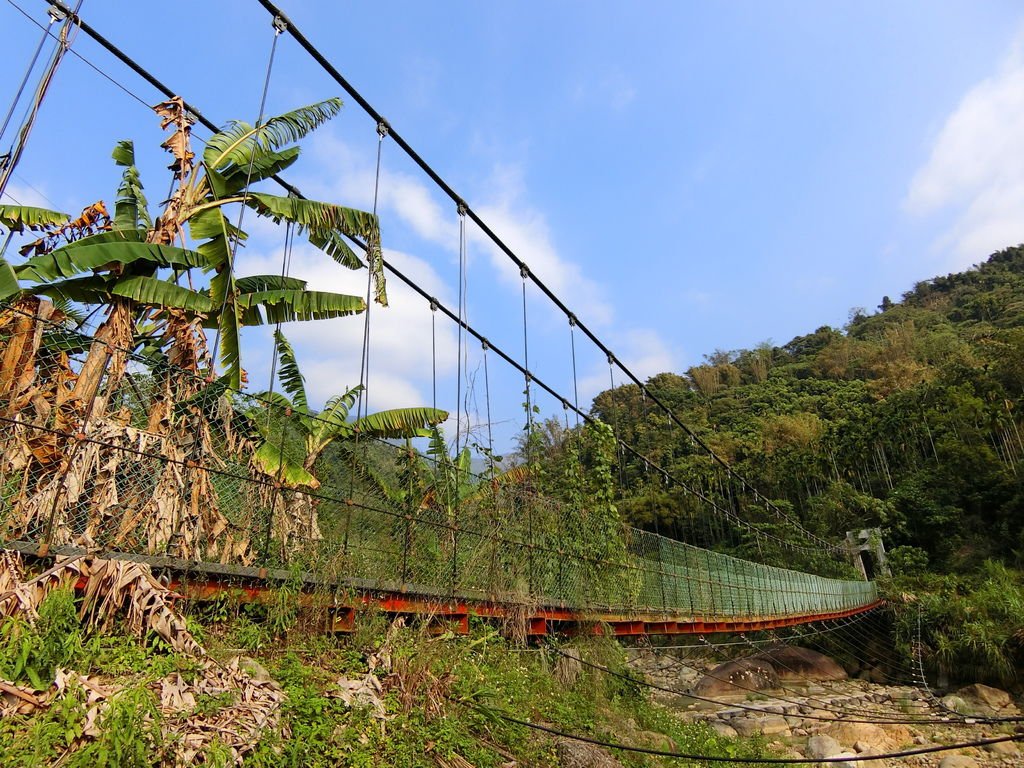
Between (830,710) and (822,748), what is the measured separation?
1.96ft

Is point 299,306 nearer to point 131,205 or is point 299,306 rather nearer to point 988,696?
point 131,205

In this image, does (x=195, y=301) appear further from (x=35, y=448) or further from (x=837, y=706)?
(x=837, y=706)

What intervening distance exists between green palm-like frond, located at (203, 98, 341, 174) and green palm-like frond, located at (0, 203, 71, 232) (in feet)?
3.82

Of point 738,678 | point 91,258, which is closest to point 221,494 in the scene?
point 91,258

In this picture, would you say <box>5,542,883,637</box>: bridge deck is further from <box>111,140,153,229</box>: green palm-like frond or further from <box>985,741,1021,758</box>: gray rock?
<box>985,741,1021,758</box>: gray rock

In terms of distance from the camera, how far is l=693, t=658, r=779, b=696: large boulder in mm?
13055

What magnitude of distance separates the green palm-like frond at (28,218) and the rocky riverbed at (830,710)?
6619 millimetres

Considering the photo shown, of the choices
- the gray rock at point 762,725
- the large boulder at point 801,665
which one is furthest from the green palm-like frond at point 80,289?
the large boulder at point 801,665

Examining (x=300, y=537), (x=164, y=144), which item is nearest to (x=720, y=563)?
(x=300, y=537)

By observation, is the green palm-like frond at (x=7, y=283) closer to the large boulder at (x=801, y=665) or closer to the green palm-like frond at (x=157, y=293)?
the green palm-like frond at (x=157, y=293)

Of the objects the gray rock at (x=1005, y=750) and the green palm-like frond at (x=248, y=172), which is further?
the gray rock at (x=1005, y=750)

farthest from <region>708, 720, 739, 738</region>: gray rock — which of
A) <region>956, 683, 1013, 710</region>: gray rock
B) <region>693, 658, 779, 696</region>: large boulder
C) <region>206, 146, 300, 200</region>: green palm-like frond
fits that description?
<region>206, 146, 300, 200</region>: green palm-like frond

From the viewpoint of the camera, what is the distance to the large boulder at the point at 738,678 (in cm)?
1305

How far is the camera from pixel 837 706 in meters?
12.0
